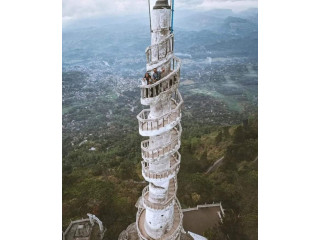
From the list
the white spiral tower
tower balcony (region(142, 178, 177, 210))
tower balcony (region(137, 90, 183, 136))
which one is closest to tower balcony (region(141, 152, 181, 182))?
the white spiral tower

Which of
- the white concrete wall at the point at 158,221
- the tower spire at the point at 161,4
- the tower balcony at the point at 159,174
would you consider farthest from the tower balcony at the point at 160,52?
the white concrete wall at the point at 158,221

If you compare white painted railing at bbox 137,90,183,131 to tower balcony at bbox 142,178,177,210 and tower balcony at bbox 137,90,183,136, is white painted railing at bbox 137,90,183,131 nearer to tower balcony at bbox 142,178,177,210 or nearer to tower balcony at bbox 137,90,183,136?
tower balcony at bbox 137,90,183,136

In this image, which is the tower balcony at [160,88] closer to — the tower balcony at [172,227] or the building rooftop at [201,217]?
the tower balcony at [172,227]

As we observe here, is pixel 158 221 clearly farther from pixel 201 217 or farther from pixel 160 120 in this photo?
pixel 201 217

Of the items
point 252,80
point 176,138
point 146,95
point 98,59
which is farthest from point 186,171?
point 98,59

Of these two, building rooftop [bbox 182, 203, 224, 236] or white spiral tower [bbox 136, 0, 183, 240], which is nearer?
white spiral tower [bbox 136, 0, 183, 240]

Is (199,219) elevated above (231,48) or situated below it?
below

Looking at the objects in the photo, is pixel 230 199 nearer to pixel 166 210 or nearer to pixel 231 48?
pixel 166 210

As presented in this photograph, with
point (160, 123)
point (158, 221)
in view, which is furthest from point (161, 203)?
point (160, 123)
